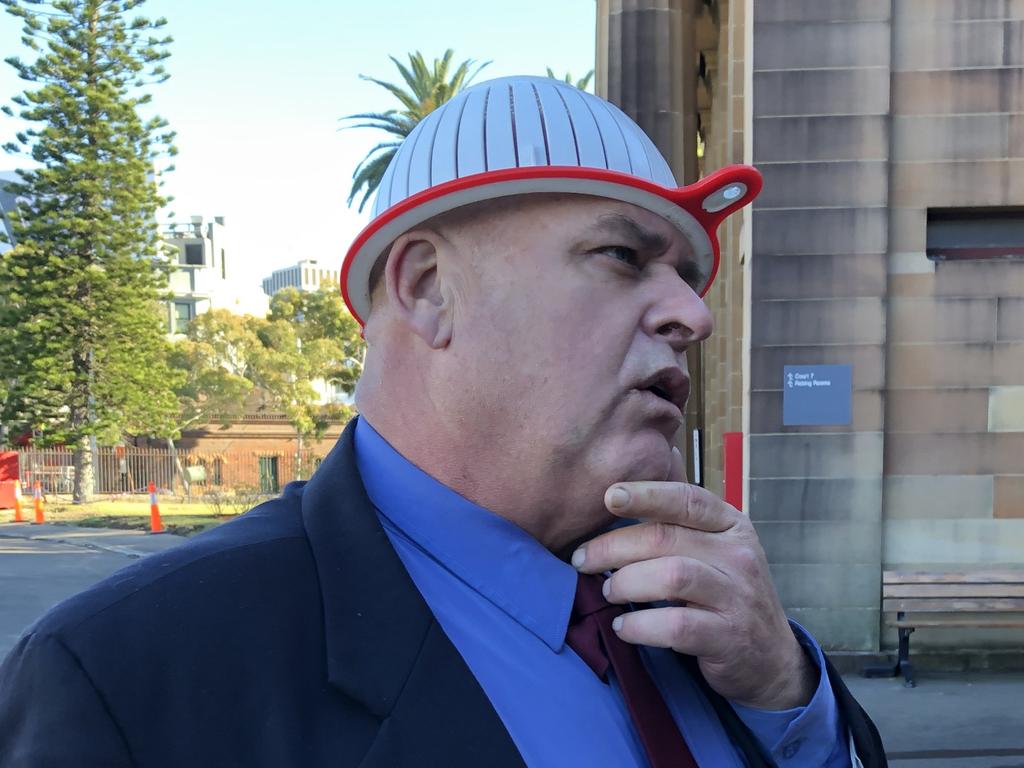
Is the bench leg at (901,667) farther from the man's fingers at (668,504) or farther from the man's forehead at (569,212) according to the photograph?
the man's forehead at (569,212)

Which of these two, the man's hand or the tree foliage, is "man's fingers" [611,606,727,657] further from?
the tree foliage

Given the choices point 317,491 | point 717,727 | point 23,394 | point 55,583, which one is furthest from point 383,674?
point 23,394

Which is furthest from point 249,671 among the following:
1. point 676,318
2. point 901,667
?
point 901,667

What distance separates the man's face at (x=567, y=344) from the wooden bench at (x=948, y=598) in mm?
6480

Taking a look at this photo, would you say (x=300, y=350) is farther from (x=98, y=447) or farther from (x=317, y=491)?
(x=317, y=491)

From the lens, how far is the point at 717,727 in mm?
1524

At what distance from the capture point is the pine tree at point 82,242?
27.3 meters

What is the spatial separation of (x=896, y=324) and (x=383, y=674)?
7018mm

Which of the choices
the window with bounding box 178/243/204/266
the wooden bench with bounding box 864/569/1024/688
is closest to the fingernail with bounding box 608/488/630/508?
the wooden bench with bounding box 864/569/1024/688

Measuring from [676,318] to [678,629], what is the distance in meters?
0.45

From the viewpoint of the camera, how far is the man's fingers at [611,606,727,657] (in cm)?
134

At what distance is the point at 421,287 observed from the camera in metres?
1.49

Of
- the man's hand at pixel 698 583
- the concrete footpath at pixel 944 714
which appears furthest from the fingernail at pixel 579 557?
the concrete footpath at pixel 944 714

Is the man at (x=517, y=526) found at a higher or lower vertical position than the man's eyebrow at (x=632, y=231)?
lower
